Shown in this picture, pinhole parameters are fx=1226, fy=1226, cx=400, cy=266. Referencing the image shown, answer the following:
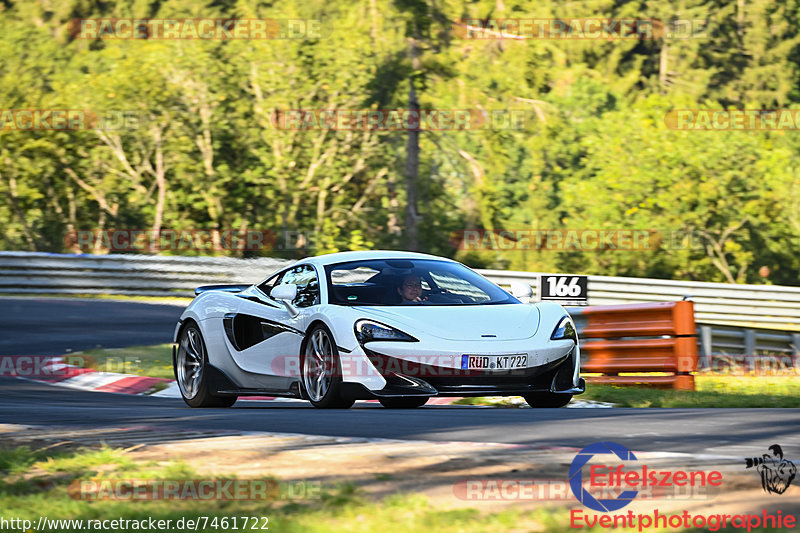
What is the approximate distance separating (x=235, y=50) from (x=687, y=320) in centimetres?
2334

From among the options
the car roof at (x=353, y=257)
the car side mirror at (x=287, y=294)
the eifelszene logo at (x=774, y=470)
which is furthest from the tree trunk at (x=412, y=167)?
the eifelszene logo at (x=774, y=470)

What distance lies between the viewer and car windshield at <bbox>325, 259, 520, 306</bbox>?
31.1 ft

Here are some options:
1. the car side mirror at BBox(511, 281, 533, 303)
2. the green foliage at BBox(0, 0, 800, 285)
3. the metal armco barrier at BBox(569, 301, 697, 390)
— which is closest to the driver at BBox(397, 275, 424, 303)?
the car side mirror at BBox(511, 281, 533, 303)

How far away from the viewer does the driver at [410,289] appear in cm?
959

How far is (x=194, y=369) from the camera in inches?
430

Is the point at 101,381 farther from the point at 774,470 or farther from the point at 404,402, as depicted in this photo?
the point at 774,470

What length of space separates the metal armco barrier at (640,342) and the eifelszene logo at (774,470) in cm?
604

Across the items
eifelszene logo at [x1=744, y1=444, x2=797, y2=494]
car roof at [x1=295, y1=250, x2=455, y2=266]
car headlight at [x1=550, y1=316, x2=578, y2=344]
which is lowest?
car headlight at [x1=550, y1=316, x2=578, y2=344]

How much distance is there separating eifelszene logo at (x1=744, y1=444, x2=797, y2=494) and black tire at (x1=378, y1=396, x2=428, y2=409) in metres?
3.41

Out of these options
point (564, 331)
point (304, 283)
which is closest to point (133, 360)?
point (304, 283)

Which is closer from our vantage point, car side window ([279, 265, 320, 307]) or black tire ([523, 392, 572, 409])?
black tire ([523, 392, 572, 409])

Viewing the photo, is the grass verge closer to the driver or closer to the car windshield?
the car windshield

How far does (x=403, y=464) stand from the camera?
550 centimetres

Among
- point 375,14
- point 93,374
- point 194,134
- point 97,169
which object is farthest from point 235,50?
point 93,374
